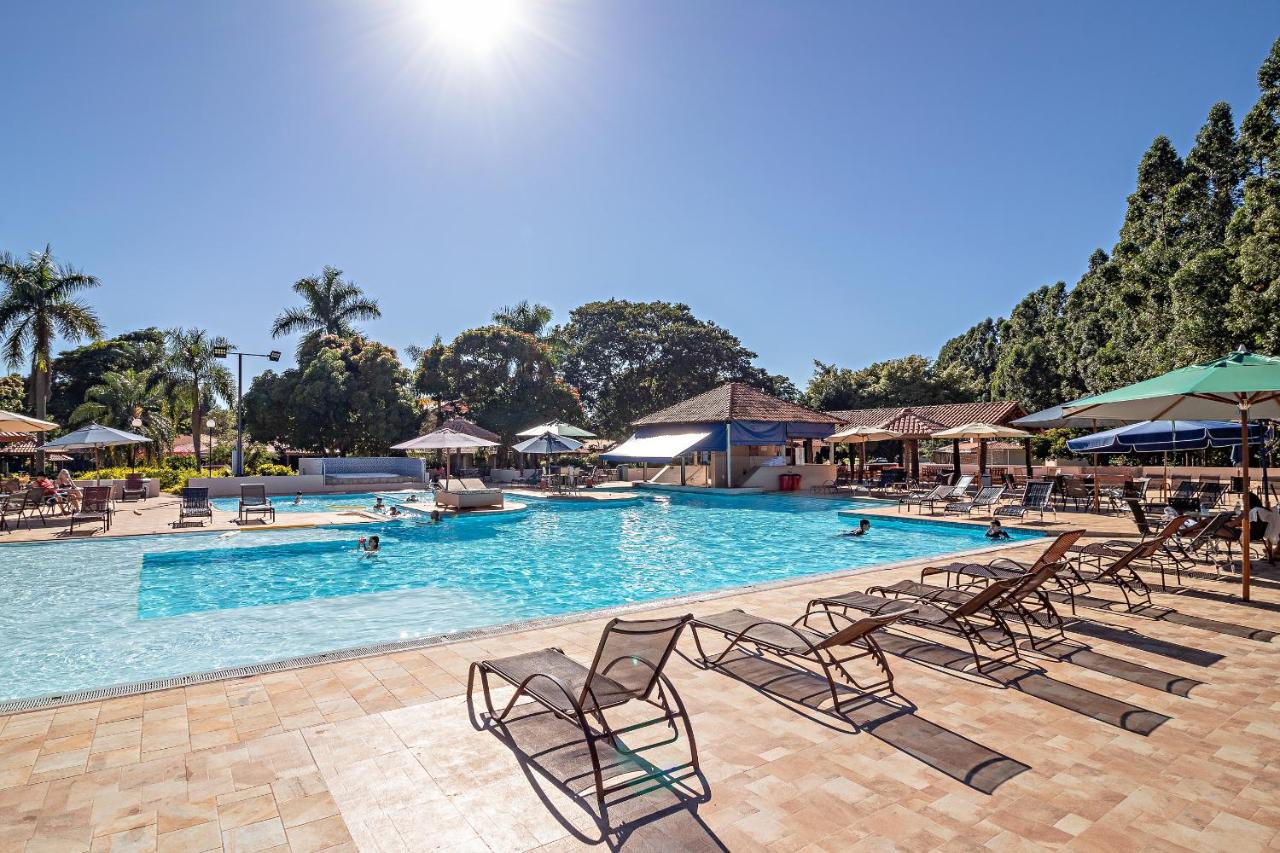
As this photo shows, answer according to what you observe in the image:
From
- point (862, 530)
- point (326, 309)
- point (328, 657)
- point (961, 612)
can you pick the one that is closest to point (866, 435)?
point (862, 530)

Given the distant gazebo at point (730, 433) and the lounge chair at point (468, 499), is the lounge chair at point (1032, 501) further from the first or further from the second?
the lounge chair at point (468, 499)

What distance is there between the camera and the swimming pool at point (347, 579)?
24.2 feet

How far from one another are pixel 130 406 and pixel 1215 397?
42977 mm

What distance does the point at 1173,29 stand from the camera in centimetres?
1430

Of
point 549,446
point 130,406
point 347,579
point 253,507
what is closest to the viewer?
point 347,579

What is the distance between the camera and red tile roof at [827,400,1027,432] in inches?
1087

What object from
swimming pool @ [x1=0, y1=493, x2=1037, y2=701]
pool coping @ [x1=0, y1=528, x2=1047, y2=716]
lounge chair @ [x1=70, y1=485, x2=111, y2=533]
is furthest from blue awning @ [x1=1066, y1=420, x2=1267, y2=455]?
lounge chair @ [x1=70, y1=485, x2=111, y2=533]

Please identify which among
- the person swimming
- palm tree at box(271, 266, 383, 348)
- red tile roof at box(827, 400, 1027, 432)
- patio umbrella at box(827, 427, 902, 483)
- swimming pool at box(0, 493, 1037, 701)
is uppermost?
palm tree at box(271, 266, 383, 348)

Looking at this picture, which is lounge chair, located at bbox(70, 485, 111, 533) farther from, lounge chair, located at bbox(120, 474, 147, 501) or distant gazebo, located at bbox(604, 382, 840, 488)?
distant gazebo, located at bbox(604, 382, 840, 488)

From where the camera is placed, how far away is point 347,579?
1126 cm

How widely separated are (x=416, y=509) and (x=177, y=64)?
12.8 metres

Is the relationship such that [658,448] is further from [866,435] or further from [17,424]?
[17,424]

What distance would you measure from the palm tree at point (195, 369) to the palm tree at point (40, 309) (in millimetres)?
9761

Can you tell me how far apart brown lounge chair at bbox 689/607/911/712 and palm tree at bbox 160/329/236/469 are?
1570 inches
